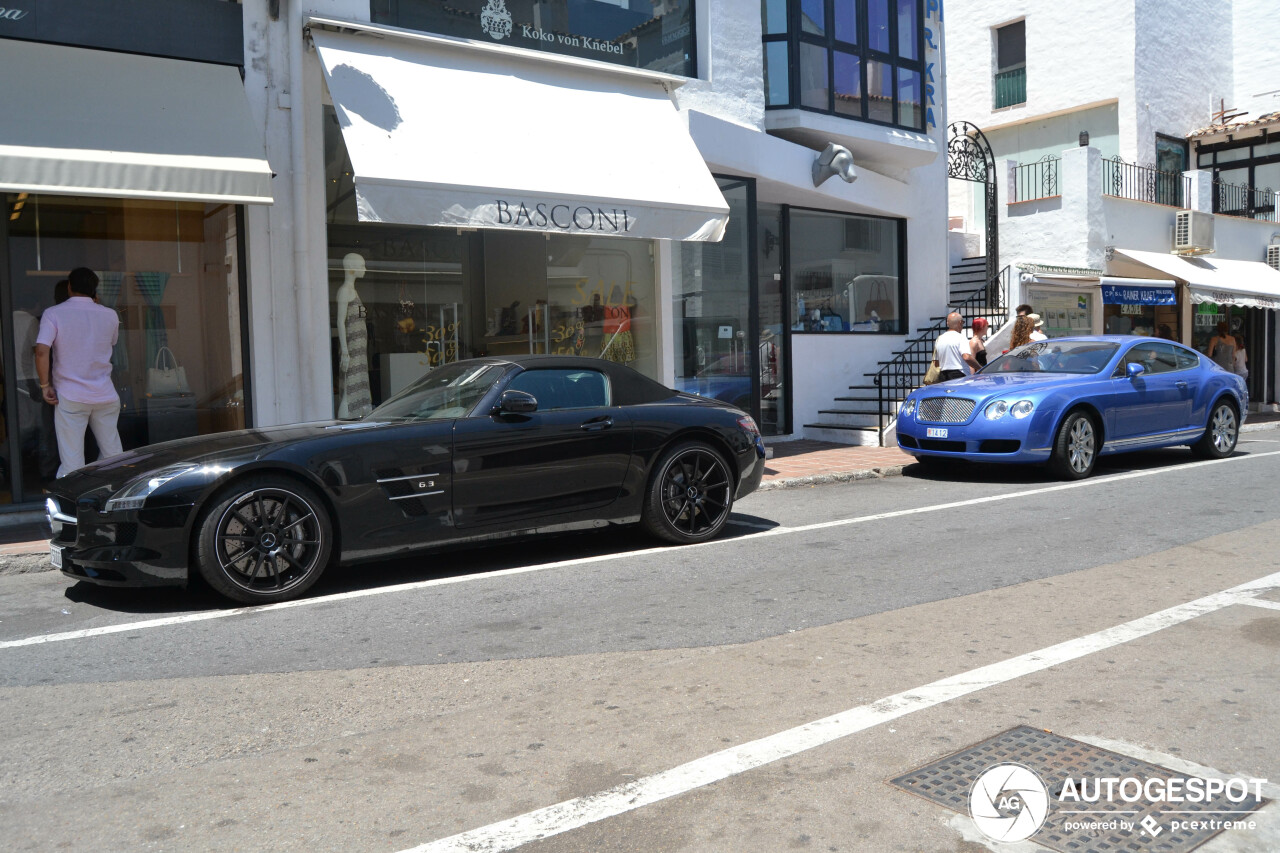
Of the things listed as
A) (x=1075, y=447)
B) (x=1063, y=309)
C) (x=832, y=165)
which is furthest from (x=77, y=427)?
(x=1063, y=309)

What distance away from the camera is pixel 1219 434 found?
1233 cm

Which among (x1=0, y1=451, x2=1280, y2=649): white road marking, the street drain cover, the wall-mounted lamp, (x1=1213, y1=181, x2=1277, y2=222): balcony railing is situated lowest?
the street drain cover

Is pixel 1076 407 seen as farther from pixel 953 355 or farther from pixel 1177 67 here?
pixel 1177 67

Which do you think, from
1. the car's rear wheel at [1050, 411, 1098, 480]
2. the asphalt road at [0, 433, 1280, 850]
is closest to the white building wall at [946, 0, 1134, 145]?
the car's rear wheel at [1050, 411, 1098, 480]

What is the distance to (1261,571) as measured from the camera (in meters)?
6.25

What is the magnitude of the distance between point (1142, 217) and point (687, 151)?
13.6 meters

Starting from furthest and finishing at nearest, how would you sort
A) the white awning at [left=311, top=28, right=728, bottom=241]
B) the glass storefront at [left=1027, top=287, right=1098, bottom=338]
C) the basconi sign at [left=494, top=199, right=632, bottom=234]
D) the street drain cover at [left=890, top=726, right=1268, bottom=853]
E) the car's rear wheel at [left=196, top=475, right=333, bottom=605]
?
the glass storefront at [left=1027, top=287, right=1098, bottom=338] → the basconi sign at [left=494, top=199, right=632, bottom=234] → the white awning at [left=311, top=28, right=728, bottom=241] → the car's rear wheel at [left=196, top=475, right=333, bottom=605] → the street drain cover at [left=890, top=726, right=1268, bottom=853]

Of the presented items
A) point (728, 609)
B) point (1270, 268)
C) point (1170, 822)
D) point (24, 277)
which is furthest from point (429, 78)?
point (1270, 268)

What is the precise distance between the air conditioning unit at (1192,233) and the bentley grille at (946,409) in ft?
46.0

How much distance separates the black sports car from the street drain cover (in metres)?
3.62

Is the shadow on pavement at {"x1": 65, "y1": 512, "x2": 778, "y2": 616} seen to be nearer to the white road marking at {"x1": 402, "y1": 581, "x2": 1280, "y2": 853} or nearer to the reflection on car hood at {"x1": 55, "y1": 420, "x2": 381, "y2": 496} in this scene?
the reflection on car hood at {"x1": 55, "y1": 420, "x2": 381, "y2": 496}

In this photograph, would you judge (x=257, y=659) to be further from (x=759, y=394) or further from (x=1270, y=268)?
(x=1270, y=268)

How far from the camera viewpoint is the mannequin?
10484 millimetres

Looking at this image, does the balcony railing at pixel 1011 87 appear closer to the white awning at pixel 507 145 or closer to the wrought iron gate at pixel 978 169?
the wrought iron gate at pixel 978 169
